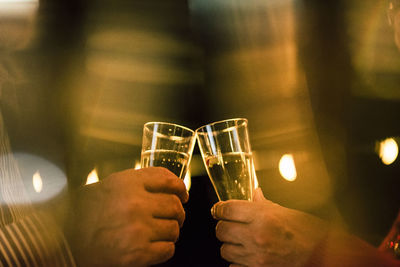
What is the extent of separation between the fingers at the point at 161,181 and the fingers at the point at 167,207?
0.07 ft

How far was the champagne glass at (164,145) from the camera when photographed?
1130mm

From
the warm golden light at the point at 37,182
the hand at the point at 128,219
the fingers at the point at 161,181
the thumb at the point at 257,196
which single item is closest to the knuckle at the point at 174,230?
the hand at the point at 128,219

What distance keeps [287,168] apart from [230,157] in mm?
1794

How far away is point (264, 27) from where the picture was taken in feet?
10.6

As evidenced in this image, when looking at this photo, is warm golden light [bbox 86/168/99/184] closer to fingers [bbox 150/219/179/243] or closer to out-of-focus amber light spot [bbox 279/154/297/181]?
fingers [bbox 150/219/179/243]

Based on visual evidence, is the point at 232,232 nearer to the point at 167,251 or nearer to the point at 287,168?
the point at 167,251

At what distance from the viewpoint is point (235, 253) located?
109 cm

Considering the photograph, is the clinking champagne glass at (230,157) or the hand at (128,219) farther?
the clinking champagne glass at (230,157)

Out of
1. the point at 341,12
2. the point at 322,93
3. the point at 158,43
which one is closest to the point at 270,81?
the point at 322,93

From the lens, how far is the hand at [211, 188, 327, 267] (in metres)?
1.04

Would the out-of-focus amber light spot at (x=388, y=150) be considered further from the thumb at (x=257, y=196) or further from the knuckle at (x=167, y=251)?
the knuckle at (x=167, y=251)

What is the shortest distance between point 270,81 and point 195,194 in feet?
4.85

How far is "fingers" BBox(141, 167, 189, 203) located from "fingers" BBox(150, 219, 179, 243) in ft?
0.38

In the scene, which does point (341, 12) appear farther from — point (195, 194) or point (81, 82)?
point (81, 82)
